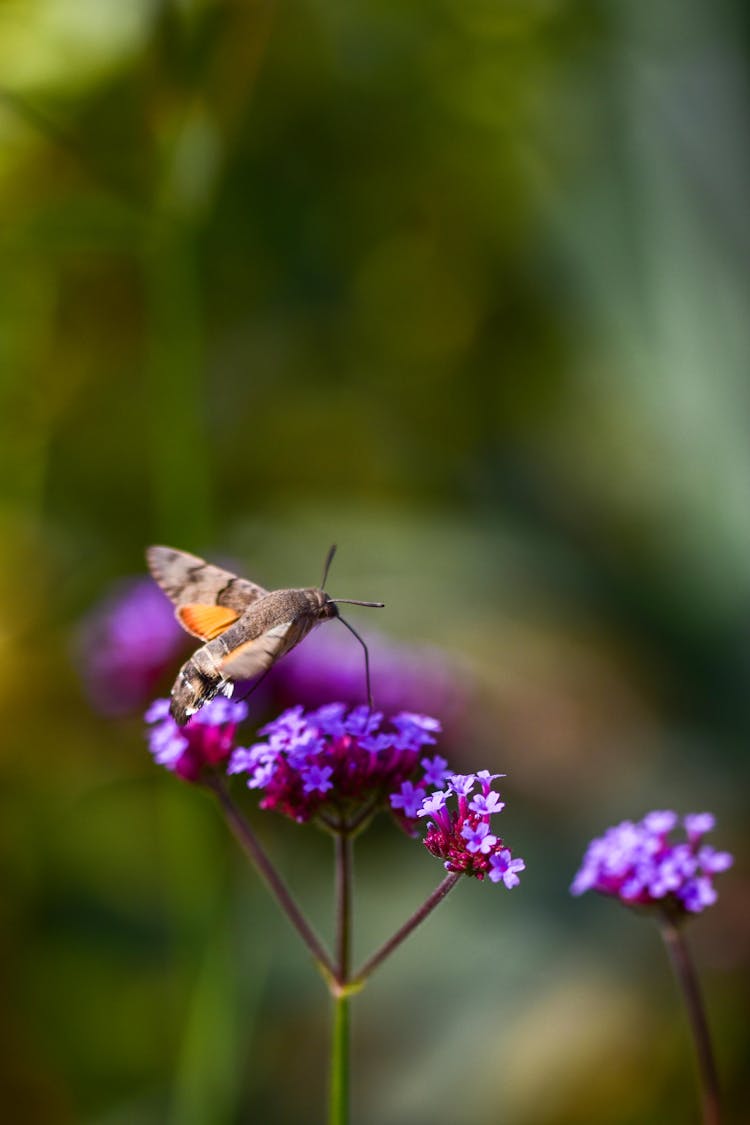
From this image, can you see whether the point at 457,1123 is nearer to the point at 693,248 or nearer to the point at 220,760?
the point at 220,760

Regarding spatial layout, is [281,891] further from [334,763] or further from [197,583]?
[197,583]

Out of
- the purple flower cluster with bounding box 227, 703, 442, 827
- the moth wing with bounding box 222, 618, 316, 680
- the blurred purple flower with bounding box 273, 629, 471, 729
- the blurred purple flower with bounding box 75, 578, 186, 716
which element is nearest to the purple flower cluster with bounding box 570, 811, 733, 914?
the purple flower cluster with bounding box 227, 703, 442, 827

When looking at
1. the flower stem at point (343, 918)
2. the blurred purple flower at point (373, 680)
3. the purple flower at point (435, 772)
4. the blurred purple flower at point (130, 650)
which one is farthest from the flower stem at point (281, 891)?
the blurred purple flower at point (130, 650)

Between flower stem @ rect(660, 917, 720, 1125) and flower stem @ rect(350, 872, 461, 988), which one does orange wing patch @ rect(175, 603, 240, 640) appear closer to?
flower stem @ rect(350, 872, 461, 988)

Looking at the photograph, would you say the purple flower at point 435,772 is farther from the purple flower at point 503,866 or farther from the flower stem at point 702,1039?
the flower stem at point 702,1039

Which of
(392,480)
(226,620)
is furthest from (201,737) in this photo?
(392,480)

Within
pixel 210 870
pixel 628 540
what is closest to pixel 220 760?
pixel 210 870

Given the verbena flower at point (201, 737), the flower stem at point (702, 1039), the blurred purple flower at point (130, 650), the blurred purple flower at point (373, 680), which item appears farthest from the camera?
the blurred purple flower at point (130, 650)
